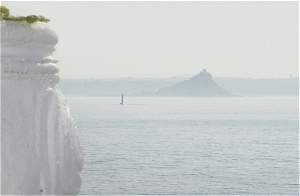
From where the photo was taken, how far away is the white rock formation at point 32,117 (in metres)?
3.01

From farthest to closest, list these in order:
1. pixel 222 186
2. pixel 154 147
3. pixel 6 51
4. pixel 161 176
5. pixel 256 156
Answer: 1. pixel 154 147
2. pixel 256 156
3. pixel 161 176
4. pixel 222 186
5. pixel 6 51

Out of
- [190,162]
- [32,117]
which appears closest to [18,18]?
[32,117]

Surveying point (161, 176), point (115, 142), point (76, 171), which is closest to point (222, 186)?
point (161, 176)

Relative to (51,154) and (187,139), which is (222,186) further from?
(51,154)

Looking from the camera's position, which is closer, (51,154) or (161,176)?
(51,154)

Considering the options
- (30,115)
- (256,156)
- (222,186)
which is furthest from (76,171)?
(256,156)

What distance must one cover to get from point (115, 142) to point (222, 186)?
36.9 metres

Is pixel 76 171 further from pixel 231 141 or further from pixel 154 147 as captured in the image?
pixel 231 141

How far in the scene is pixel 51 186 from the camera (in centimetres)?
310

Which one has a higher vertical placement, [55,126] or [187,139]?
[55,126]

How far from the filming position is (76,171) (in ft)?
10.4

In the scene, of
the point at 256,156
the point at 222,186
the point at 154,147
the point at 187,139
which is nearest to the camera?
the point at 222,186

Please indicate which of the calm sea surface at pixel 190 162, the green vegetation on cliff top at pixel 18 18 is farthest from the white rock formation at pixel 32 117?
the calm sea surface at pixel 190 162

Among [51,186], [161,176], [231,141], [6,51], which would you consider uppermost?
[6,51]
